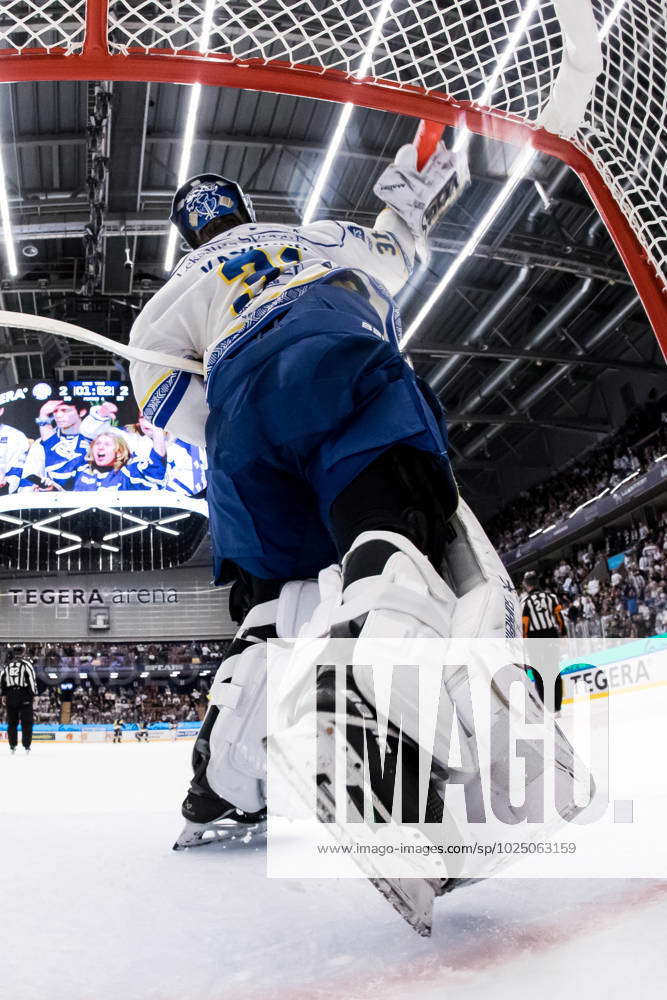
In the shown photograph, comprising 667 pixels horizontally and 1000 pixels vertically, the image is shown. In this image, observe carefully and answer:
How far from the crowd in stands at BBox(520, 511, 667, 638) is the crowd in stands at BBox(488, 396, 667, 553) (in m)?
0.93

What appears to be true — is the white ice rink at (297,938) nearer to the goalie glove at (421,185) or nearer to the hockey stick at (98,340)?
the hockey stick at (98,340)

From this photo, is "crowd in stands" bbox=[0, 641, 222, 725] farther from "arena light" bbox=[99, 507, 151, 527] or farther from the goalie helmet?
the goalie helmet

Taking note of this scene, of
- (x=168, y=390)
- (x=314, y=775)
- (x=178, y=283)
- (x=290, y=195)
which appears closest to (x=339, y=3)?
(x=178, y=283)

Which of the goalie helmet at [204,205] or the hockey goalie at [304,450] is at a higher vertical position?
the goalie helmet at [204,205]

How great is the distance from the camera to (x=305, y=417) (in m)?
0.94

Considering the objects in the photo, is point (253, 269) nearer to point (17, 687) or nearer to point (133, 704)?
point (17, 687)

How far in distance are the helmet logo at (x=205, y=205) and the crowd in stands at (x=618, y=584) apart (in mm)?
6966

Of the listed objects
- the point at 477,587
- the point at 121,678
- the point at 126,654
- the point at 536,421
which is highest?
the point at 536,421

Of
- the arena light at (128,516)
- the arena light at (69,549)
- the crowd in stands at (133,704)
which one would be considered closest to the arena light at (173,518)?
the arena light at (128,516)

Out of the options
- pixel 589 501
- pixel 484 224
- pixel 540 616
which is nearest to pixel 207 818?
pixel 540 616

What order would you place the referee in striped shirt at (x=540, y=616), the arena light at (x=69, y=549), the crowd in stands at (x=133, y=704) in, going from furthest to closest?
the arena light at (x=69, y=549)
the crowd in stands at (x=133, y=704)
the referee in striped shirt at (x=540, y=616)

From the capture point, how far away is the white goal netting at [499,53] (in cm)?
134

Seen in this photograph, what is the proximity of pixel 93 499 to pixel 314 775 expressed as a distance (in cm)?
1119

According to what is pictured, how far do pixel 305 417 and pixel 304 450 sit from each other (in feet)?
0.15
